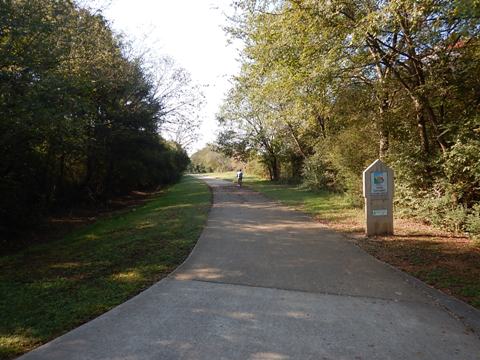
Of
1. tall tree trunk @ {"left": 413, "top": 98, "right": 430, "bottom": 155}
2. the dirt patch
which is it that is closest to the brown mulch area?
tall tree trunk @ {"left": 413, "top": 98, "right": 430, "bottom": 155}

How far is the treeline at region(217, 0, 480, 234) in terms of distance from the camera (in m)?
8.66

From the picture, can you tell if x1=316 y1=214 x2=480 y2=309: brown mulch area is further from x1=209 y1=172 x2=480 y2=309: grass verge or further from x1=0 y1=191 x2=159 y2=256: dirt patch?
x1=0 y1=191 x2=159 y2=256: dirt patch

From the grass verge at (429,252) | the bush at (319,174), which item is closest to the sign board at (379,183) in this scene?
the grass verge at (429,252)

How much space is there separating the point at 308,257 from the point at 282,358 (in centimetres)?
389

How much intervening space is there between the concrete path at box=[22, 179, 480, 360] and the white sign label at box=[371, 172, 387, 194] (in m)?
2.28

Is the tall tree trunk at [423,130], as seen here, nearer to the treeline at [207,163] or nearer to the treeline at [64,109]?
the treeline at [64,109]

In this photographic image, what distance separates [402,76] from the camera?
1120cm

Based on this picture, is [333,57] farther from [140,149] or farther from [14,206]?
[140,149]

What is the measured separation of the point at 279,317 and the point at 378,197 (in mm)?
5501

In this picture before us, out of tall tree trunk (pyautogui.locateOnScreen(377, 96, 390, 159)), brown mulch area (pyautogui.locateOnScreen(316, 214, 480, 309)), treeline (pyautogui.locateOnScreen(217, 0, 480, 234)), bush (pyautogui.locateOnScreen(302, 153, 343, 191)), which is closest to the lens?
brown mulch area (pyautogui.locateOnScreen(316, 214, 480, 309))

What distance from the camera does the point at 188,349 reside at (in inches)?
144

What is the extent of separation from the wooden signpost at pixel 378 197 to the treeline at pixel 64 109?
8.23 meters

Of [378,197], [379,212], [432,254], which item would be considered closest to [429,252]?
[432,254]

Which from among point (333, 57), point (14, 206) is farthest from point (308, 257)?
point (14, 206)
